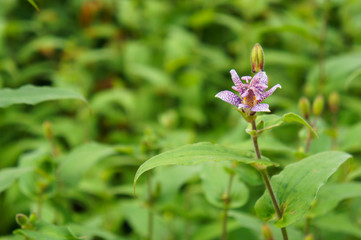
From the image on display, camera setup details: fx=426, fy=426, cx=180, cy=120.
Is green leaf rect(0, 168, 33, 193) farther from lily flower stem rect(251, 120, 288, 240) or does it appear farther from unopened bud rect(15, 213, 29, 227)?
lily flower stem rect(251, 120, 288, 240)

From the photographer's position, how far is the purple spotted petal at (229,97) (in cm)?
71

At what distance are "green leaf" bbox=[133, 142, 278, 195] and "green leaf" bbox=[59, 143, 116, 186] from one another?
0.49 meters

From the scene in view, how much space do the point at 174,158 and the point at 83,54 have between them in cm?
185

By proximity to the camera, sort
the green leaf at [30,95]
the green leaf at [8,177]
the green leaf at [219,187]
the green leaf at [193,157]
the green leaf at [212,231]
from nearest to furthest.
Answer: the green leaf at [193,157], the green leaf at [30,95], the green leaf at [8,177], the green leaf at [219,187], the green leaf at [212,231]

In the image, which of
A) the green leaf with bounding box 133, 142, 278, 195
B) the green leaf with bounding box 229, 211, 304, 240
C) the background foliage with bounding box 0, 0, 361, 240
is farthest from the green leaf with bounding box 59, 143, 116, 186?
the green leaf with bounding box 133, 142, 278, 195

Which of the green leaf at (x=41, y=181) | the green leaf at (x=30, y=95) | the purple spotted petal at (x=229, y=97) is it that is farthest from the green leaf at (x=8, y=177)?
the purple spotted petal at (x=229, y=97)

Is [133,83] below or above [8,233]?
above

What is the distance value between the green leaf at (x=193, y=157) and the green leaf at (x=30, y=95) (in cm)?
27

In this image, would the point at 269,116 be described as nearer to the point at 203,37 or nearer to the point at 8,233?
the point at 8,233

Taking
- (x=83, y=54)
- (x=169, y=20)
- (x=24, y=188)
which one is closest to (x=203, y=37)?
(x=169, y=20)

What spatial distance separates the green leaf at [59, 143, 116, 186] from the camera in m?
1.15

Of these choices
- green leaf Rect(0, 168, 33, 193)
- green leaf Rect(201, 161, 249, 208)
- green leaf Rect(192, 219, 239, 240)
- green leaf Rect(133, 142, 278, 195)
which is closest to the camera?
green leaf Rect(133, 142, 278, 195)

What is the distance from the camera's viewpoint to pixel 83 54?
239 centimetres

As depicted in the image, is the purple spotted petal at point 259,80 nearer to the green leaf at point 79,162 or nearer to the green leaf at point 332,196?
the green leaf at point 332,196
